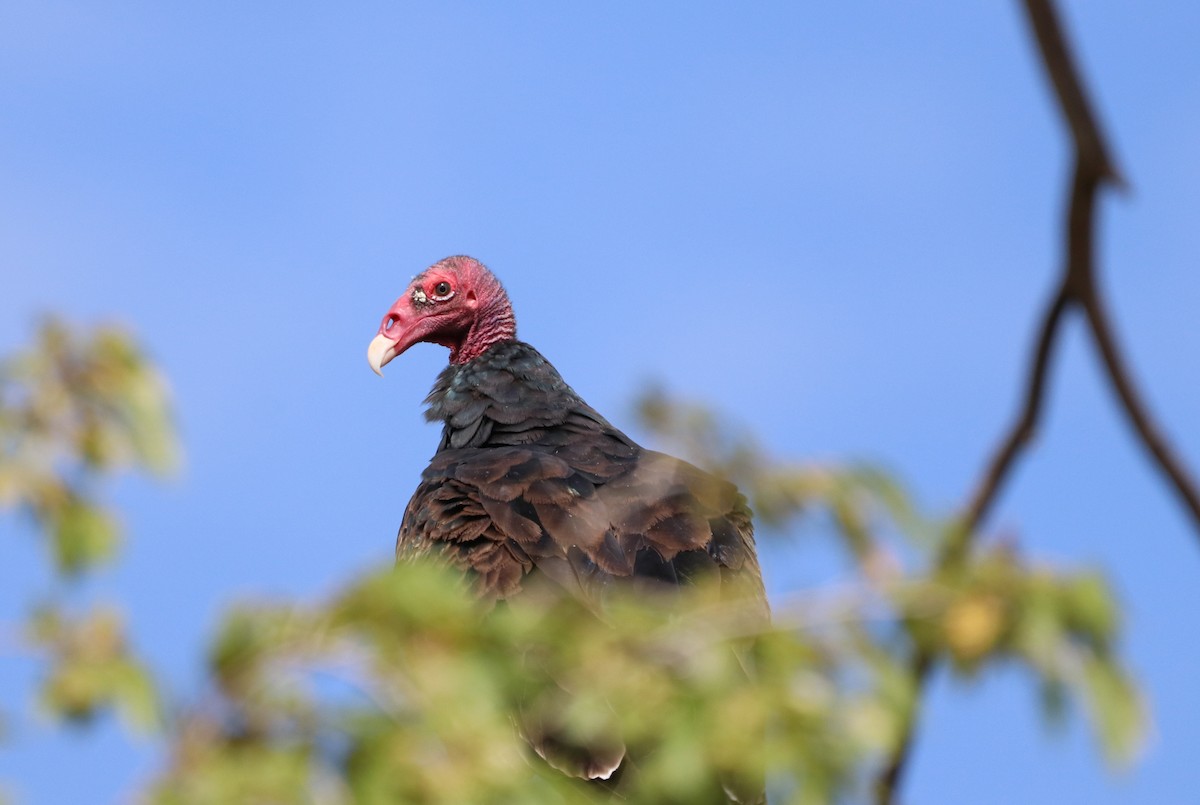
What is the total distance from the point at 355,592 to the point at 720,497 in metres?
0.70

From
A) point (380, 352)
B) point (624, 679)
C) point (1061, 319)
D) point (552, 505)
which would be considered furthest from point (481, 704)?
point (380, 352)

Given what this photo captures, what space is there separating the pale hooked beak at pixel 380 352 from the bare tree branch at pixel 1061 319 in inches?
209

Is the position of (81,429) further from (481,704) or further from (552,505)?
(552,505)

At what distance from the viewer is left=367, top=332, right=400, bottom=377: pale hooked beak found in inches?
280

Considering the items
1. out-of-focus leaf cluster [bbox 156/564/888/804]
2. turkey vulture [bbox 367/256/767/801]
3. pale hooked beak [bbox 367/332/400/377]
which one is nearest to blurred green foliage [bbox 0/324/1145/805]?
out-of-focus leaf cluster [bbox 156/564/888/804]

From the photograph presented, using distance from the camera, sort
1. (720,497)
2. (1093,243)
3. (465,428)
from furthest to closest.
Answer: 1. (465,428)
2. (720,497)
3. (1093,243)

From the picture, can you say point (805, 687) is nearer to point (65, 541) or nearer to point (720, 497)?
point (720, 497)

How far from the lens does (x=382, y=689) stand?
6.82ft

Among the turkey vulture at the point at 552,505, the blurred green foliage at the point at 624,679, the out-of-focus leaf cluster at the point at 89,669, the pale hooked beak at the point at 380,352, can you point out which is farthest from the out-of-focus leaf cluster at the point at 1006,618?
the pale hooked beak at the point at 380,352

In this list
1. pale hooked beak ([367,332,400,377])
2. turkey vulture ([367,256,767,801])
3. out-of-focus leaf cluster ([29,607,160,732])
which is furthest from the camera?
pale hooked beak ([367,332,400,377])

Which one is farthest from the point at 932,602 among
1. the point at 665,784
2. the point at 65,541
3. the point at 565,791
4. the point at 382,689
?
the point at 65,541

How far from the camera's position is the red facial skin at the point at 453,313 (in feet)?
24.0

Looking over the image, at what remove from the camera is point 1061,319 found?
1881 mm

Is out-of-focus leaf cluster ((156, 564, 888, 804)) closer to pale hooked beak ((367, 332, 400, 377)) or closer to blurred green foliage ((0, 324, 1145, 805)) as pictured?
blurred green foliage ((0, 324, 1145, 805))
